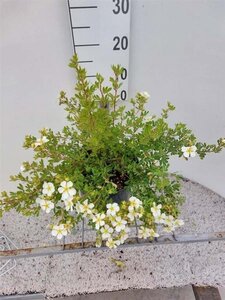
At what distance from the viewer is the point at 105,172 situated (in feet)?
1.78

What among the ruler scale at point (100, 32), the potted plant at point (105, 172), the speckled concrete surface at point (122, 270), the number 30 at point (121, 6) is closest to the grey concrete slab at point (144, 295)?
the speckled concrete surface at point (122, 270)

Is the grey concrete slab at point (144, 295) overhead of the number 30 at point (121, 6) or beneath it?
beneath

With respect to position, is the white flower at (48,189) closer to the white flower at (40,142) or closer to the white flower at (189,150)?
the white flower at (40,142)

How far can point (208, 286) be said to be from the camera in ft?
2.31

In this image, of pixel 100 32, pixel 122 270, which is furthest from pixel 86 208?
pixel 100 32

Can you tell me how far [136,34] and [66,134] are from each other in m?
0.35

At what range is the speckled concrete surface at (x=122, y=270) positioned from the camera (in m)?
0.71

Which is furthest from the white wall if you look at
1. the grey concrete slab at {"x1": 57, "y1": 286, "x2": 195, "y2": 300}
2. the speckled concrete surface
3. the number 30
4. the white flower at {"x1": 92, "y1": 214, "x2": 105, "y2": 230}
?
the white flower at {"x1": 92, "y1": 214, "x2": 105, "y2": 230}

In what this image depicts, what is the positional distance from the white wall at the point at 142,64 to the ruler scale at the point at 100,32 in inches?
1.1

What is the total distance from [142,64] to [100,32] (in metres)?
0.15

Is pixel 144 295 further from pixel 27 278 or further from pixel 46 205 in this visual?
pixel 46 205

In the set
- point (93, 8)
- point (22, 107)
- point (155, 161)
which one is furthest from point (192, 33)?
point (22, 107)

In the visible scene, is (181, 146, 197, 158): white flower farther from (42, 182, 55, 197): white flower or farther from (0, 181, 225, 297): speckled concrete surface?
(0, 181, 225, 297): speckled concrete surface

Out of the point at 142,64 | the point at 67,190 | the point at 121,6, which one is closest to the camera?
the point at 67,190
